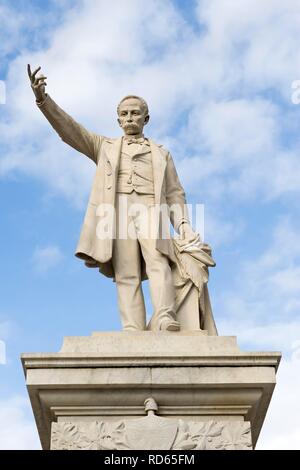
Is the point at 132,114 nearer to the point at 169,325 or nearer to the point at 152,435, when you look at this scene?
the point at 169,325

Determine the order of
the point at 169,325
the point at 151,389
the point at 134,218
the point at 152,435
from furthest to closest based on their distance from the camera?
the point at 134,218 → the point at 169,325 → the point at 151,389 → the point at 152,435

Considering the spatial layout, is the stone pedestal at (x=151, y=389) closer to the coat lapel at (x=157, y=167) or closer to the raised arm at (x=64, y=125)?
the coat lapel at (x=157, y=167)

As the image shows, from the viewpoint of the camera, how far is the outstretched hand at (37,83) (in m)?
10.2

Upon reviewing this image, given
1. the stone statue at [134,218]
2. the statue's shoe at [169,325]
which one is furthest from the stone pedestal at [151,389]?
the stone statue at [134,218]

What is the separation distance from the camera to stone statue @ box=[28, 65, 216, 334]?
9711 millimetres

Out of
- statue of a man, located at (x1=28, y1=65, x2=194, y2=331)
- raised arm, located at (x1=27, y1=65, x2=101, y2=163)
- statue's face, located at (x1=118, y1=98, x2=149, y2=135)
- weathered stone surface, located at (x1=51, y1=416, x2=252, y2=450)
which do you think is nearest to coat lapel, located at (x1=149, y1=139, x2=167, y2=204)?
statue of a man, located at (x1=28, y1=65, x2=194, y2=331)

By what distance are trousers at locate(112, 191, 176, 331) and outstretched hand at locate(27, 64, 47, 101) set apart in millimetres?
1429

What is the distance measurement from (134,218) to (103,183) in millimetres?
590

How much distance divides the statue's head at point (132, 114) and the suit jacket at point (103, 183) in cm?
20

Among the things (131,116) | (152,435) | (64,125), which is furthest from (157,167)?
(152,435)

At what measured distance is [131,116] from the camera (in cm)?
1078

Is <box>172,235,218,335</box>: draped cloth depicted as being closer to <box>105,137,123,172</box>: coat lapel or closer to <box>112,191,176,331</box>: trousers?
<box>112,191,176,331</box>: trousers
